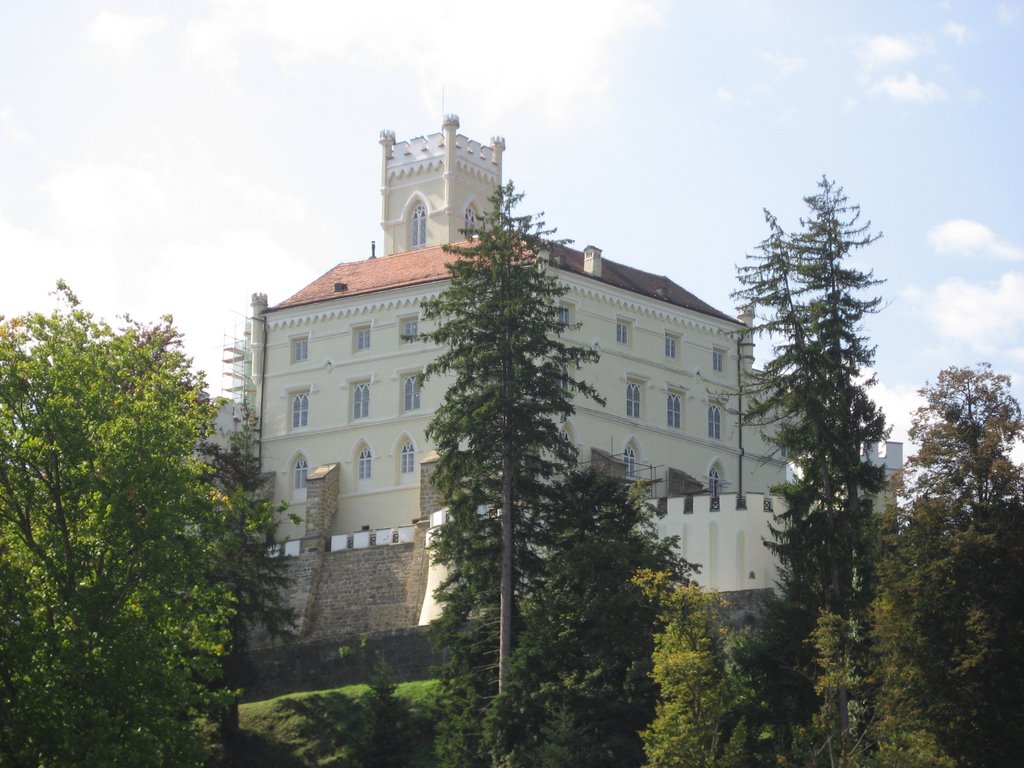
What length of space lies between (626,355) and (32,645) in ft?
120

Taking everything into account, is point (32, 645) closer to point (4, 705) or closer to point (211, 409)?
point (4, 705)

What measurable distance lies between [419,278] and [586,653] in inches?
1125

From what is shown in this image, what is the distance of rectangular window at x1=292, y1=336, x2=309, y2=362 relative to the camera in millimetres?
74812

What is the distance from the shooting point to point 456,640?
49031 millimetres

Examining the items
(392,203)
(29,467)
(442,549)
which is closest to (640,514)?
(442,549)

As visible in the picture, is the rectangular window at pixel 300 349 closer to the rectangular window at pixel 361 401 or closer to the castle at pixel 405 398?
the castle at pixel 405 398

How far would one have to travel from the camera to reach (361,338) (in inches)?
2899

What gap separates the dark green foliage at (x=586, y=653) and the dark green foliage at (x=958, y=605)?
20.2ft

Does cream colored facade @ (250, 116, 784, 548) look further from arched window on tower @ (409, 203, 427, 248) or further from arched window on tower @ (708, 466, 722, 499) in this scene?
arched window on tower @ (409, 203, 427, 248)

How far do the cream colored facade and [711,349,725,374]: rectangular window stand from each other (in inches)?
2.1

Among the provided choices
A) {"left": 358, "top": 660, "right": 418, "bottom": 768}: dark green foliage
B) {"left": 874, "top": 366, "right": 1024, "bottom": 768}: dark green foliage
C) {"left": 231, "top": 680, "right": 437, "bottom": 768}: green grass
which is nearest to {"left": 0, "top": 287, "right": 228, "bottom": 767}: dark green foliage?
{"left": 358, "top": 660, "right": 418, "bottom": 768}: dark green foliage

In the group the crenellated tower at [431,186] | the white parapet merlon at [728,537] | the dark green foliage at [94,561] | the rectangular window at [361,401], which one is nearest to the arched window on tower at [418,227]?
the crenellated tower at [431,186]

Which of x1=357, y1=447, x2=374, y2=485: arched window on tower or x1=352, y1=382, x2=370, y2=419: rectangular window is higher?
x1=352, y1=382, x2=370, y2=419: rectangular window

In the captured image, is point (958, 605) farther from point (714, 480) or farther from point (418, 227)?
point (418, 227)
